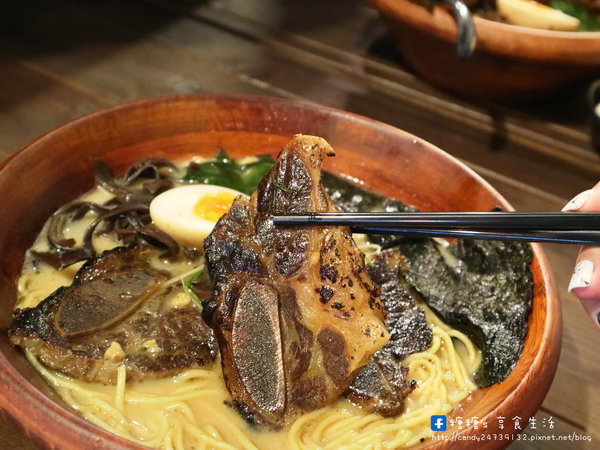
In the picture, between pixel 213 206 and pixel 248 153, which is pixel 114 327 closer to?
pixel 213 206

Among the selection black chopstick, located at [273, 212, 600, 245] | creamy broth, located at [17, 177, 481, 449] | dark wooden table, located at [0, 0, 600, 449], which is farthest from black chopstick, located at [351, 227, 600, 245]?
dark wooden table, located at [0, 0, 600, 449]

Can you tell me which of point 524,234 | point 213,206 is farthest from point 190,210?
point 524,234

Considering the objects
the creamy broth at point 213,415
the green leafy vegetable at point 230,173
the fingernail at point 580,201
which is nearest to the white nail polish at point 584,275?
the fingernail at point 580,201

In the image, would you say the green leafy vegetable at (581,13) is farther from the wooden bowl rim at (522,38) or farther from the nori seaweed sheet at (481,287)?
the nori seaweed sheet at (481,287)

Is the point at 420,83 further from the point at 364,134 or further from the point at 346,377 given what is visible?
the point at 346,377

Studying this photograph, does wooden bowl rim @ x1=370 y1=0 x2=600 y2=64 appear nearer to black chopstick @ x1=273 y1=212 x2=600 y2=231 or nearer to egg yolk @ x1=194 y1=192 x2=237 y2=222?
egg yolk @ x1=194 y1=192 x2=237 y2=222

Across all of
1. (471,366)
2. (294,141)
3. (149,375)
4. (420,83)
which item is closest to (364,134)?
(294,141)

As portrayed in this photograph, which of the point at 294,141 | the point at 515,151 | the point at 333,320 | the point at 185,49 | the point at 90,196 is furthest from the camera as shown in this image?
the point at 185,49
